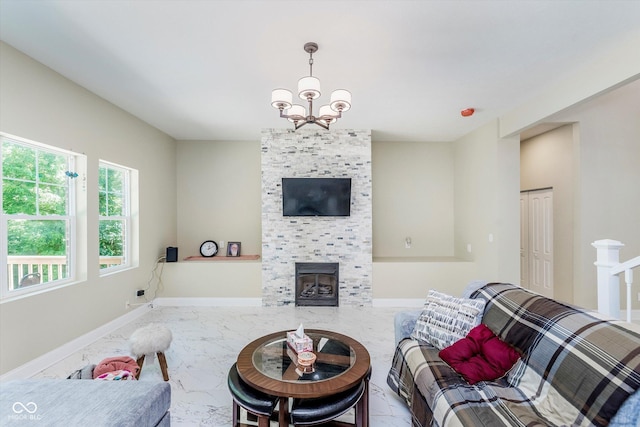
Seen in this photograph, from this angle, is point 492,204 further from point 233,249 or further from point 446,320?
point 233,249

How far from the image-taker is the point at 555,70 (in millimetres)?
2682

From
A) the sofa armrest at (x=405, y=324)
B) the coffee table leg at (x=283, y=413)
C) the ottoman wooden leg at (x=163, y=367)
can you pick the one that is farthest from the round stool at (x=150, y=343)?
the sofa armrest at (x=405, y=324)

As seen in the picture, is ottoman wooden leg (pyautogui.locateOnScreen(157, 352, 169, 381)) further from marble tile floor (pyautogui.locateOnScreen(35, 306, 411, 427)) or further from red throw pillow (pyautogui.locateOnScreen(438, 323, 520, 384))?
red throw pillow (pyautogui.locateOnScreen(438, 323, 520, 384))

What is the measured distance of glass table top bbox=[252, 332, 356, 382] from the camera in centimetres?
168

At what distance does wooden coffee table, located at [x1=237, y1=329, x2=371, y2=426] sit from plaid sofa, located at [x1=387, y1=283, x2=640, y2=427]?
1.32ft

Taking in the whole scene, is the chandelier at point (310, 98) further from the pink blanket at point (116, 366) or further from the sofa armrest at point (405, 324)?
the pink blanket at point (116, 366)

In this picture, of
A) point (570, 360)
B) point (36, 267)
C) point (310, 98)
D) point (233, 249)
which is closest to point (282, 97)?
point (310, 98)

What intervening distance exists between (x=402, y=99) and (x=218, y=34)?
6.88 feet

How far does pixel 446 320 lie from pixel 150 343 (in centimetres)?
233

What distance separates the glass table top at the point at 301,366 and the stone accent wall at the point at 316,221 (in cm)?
240

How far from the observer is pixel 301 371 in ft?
5.66

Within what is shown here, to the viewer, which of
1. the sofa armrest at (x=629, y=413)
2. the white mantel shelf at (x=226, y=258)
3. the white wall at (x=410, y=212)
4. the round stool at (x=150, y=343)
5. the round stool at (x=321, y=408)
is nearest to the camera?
the sofa armrest at (x=629, y=413)

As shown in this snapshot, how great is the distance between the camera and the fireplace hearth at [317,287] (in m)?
Answer: 4.58

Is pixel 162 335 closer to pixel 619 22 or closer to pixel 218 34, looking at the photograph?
pixel 218 34
